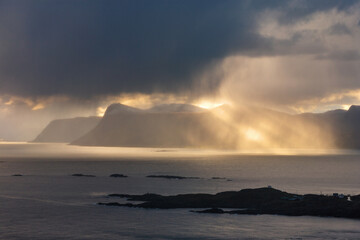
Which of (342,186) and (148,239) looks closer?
(148,239)

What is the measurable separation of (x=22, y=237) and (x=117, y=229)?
14934mm

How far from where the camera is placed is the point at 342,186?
519 ft

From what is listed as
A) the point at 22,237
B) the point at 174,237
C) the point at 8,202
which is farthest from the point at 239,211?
the point at 8,202

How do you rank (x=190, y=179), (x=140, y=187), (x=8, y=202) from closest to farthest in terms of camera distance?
(x=8, y=202)
(x=140, y=187)
(x=190, y=179)

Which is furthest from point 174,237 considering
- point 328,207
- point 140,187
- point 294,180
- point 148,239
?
point 294,180

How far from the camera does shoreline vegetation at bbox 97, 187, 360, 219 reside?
9694 cm

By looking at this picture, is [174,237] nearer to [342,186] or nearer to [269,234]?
[269,234]

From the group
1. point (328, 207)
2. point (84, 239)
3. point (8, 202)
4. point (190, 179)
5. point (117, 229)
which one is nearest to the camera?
point (84, 239)

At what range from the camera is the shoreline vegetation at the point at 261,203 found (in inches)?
3816

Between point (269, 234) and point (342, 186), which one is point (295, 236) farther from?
point (342, 186)

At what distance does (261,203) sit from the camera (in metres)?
106

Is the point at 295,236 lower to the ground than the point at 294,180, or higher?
lower

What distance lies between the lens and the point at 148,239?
79.7m

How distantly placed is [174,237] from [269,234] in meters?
14.7
